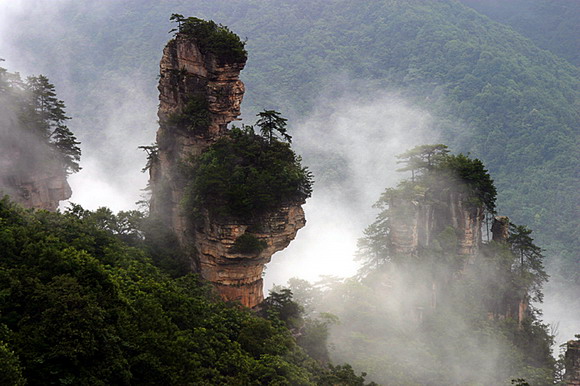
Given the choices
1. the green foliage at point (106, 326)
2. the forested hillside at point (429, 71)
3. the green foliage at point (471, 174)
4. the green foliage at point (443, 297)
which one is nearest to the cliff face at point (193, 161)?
the green foliage at point (106, 326)

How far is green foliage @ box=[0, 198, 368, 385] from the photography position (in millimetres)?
18172

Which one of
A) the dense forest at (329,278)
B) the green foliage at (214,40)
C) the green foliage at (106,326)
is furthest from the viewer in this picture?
the green foliage at (214,40)

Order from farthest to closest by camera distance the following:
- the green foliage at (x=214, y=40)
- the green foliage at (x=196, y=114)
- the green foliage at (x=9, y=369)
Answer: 1. the green foliage at (x=196, y=114)
2. the green foliage at (x=214, y=40)
3. the green foliage at (x=9, y=369)

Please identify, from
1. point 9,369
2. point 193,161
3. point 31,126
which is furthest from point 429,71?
point 9,369

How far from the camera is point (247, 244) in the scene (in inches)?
1481

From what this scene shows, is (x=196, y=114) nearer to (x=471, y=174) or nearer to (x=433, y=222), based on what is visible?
(x=433, y=222)

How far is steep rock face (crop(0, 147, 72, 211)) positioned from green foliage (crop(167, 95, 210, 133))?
33.8ft

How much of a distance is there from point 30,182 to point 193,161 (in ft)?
36.5

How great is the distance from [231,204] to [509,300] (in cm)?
3103

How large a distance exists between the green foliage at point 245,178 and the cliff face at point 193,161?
700mm

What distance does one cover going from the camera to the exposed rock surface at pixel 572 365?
47156 millimetres

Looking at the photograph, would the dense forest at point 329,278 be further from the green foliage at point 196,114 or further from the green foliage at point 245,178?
the green foliage at point 196,114

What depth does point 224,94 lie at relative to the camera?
4006cm

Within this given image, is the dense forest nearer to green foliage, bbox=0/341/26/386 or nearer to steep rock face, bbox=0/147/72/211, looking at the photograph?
green foliage, bbox=0/341/26/386
